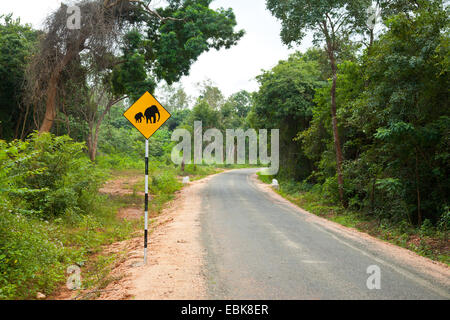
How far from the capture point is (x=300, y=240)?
8.57 metres

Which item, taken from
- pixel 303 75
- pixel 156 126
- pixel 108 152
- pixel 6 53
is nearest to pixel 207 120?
pixel 108 152

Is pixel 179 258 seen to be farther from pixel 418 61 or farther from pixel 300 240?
pixel 418 61

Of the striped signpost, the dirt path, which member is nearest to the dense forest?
the dirt path

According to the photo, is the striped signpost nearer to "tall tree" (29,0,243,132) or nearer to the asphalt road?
the asphalt road

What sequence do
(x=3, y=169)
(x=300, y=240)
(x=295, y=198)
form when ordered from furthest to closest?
(x=295, y=198) < (x=300, y=240) < (x=3, y=169)

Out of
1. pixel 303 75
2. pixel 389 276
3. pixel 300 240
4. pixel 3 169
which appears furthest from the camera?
pixel 303 75

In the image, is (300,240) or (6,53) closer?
(300,240)

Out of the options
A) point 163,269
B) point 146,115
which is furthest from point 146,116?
point 163,269

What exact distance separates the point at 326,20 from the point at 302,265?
11.5 meters

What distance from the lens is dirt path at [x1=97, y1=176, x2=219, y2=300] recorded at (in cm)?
495

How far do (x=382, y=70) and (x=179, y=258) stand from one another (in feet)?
27.8

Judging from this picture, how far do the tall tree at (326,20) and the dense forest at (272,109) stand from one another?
0.16ft

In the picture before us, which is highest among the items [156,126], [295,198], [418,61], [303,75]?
[303,75]
